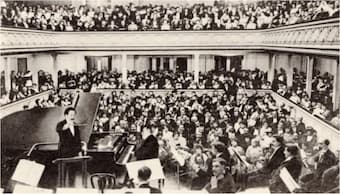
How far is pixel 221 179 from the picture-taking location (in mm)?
4488

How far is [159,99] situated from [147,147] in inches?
20.8

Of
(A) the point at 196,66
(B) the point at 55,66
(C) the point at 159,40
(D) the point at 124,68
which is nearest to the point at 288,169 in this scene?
(A) the point at 196,66

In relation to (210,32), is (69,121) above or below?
below

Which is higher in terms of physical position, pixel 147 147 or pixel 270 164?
pixel 147 147

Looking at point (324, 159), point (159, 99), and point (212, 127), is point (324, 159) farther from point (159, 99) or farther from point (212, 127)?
point (159, 99)

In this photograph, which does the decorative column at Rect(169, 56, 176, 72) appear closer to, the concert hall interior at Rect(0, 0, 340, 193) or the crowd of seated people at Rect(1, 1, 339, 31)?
the concert hall interior at Rect(0, 0, 340, 193)

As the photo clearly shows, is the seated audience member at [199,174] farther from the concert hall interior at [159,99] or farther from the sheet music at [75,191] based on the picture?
the sheet music at [75,191]

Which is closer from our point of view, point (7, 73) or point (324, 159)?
point (324, 159)

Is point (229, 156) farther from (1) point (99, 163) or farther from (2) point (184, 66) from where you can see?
(1) point (99, 163)

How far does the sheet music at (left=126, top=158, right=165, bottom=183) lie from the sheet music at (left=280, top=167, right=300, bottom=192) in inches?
49.2

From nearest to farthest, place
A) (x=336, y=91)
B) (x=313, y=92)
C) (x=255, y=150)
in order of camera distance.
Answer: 1. (x=336, y=91)
2. (x=313, y=92)
3. (x=255, y=150)

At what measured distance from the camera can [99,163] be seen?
14.9ft

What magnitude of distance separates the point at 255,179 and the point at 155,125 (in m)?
1.20

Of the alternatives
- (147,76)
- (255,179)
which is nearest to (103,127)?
(147,76)
